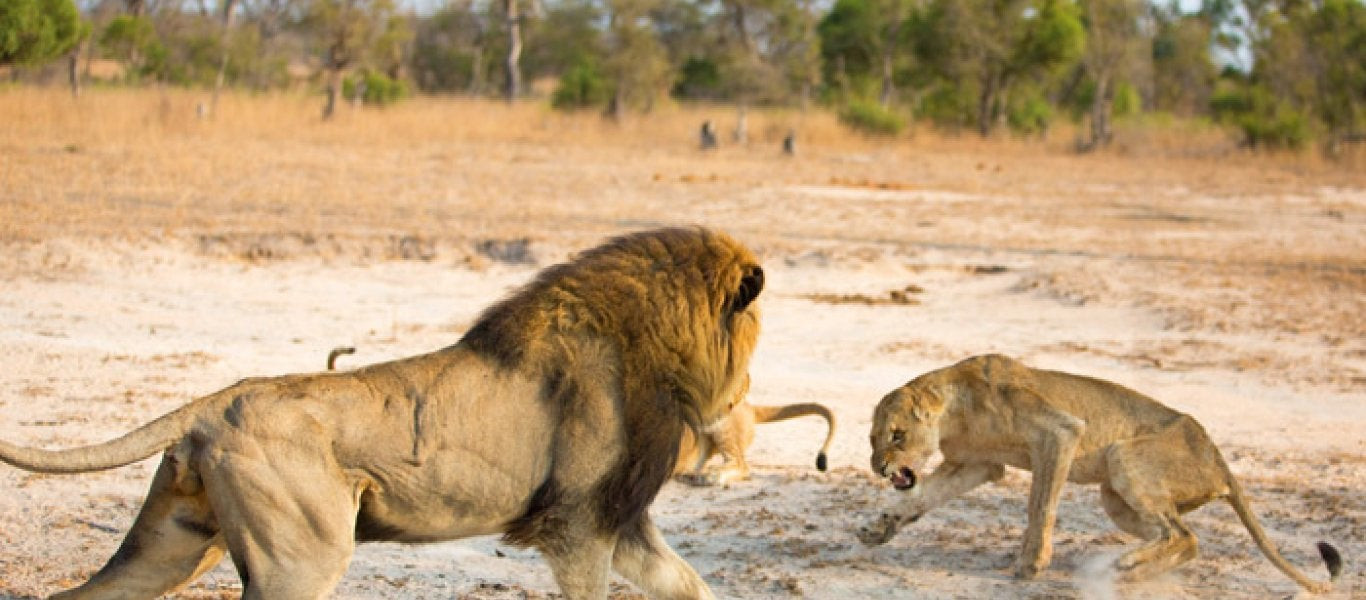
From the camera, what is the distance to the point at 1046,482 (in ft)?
17.2

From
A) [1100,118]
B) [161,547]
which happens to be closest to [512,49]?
[1100,118]

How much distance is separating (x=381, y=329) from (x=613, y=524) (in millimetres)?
6032

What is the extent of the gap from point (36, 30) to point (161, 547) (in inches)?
642

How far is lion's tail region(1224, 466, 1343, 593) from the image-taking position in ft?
16.6

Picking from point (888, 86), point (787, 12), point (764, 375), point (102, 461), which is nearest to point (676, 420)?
point (102, 461)

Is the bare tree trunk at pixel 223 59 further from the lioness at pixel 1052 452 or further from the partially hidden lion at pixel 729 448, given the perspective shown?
the lioness at pixel 1052 452

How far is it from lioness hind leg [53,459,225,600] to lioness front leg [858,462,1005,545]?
242 cm

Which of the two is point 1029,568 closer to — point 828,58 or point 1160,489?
point 1160,489

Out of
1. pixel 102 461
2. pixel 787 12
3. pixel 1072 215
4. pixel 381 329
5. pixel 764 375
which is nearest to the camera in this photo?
pixel 102 461

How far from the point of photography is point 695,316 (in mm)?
4145

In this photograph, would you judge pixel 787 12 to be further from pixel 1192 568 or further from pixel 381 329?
pixel 1192 568

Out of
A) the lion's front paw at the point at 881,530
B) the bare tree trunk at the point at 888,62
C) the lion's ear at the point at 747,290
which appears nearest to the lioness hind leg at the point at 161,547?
the lion's ear at the point at 747,290

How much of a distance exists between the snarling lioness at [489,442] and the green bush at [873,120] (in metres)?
27.2

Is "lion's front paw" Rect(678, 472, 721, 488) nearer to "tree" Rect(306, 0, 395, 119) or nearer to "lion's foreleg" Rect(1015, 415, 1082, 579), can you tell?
"lion's foreleg" Rect(1015, 415, 1082, 579)
